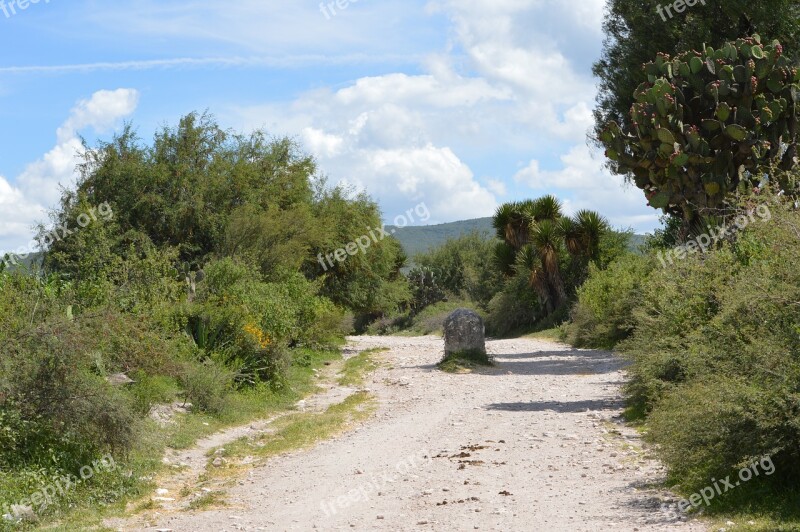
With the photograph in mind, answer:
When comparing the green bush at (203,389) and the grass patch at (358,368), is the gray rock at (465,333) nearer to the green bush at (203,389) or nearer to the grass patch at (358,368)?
the grass patch at (358,368)

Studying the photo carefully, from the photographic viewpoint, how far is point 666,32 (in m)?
30.0

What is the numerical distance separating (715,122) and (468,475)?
Answer: 14498 mm

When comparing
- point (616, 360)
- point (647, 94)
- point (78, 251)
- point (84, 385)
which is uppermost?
point (647, 94)

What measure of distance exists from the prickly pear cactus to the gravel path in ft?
22.0

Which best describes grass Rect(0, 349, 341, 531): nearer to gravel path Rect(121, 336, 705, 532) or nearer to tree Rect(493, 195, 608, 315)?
gravel path Rect(121, 336, 705, 532)

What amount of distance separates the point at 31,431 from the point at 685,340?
31.1ft

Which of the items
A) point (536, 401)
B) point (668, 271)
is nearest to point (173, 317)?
point (536, 401)

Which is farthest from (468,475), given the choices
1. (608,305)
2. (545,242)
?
(545,242)

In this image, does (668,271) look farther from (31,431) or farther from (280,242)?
(280,242)

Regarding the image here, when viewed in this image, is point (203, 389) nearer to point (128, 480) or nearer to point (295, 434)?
point (295, 434)

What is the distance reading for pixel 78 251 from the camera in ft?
72.2

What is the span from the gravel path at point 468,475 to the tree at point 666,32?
1478cm

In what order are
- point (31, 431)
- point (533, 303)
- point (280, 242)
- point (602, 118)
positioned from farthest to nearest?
point (533, 303) → point (602, 118) → point (280, 242) → point (31, 431)

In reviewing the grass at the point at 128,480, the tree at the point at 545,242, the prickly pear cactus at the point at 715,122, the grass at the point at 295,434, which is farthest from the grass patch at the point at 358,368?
the tree at the point at 545,242
